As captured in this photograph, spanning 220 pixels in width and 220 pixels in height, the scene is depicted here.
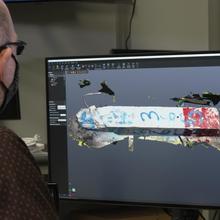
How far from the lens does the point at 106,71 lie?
1.34 m

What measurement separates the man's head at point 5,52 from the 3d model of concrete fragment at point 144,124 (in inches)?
13.0

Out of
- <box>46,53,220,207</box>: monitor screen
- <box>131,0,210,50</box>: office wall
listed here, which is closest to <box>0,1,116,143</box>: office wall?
<box>131,0,210,50</box>: office wall

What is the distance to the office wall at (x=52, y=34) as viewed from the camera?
187 centimetres

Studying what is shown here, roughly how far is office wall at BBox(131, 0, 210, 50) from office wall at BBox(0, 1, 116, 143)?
5.6 inches

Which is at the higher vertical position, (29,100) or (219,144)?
(29,100)

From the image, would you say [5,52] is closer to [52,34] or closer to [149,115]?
[149,115]

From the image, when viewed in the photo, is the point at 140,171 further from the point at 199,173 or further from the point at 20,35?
the point at 20,35

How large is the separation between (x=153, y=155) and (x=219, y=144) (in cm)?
18

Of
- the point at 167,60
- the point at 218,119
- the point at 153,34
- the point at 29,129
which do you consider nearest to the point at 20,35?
the point at 29,129

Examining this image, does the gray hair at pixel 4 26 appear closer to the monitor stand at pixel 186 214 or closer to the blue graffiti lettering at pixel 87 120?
the blue graffiti lettering at pixel 87 120

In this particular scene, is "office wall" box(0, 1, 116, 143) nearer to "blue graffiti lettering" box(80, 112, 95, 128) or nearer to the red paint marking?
"blue graffiti lettering" box(80, 112, 95, 128)

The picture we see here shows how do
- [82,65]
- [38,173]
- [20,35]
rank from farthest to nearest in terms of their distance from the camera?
[20,35], [82,65], [38,173]

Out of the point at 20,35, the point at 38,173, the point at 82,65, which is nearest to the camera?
the point at 38,173

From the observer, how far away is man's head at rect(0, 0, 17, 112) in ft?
3.33
